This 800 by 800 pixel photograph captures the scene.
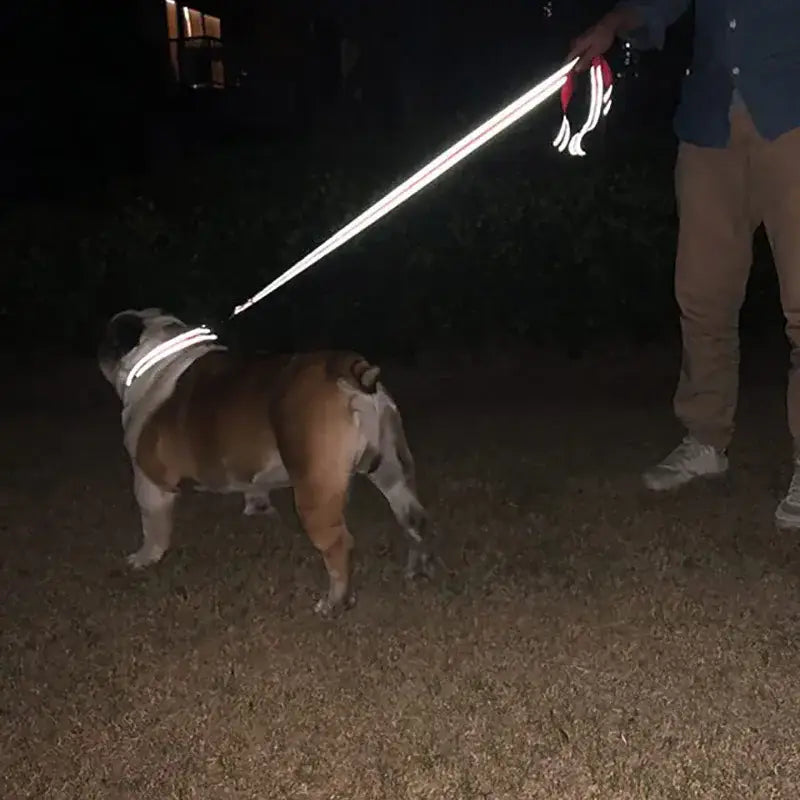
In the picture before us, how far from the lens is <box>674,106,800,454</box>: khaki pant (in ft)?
15.5

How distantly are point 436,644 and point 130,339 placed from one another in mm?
1766

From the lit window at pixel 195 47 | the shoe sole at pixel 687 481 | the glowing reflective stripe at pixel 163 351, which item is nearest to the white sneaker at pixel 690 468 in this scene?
the shoe sole at pixel 687 481

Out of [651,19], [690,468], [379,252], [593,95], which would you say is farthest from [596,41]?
[379,252]

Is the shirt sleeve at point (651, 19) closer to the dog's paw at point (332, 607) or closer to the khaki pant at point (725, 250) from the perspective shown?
the khaki pant at point (725, 250)

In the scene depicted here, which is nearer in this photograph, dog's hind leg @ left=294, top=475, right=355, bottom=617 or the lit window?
dog's hind leg @ left=294, top=475, right=355, bottom=617

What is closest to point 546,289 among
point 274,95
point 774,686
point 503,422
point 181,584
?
point 503,422

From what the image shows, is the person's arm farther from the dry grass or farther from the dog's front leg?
the dog's front leg

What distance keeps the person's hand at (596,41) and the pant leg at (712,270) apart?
540 mm

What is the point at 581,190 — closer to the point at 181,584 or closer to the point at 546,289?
the point at 546,289

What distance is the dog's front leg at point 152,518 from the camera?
462cm

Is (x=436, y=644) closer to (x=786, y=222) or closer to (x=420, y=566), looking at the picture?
(x=420, y=566)

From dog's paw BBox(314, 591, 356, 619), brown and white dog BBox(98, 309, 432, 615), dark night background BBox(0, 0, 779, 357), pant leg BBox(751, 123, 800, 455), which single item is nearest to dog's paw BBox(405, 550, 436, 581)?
brown and white dog BBox(98, 309, 432, 615)

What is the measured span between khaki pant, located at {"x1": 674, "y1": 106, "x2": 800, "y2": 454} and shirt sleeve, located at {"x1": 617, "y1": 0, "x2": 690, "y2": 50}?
41cm

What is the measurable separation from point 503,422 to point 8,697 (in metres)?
3.53
